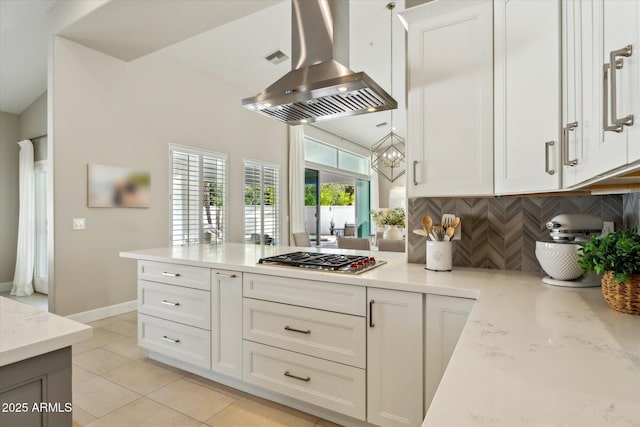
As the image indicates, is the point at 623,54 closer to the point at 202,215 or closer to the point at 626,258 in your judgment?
the point at 626,258

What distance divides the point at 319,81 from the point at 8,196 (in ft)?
19.0

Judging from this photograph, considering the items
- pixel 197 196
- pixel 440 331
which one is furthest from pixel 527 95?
pixel 197 196

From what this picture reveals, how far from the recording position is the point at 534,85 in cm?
148

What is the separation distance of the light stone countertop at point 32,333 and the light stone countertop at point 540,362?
932mm

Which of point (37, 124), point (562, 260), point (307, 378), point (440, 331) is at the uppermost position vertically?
point (37, 124)

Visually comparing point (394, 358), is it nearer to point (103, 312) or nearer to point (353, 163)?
point (103, 312)

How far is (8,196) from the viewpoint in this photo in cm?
527

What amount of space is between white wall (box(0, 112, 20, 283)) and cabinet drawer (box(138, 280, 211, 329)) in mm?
4270

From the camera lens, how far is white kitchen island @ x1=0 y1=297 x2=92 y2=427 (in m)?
0.85

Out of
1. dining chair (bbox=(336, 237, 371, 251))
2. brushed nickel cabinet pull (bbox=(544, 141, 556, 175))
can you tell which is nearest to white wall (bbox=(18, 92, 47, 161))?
dining chair (bbox=(336, 237, 371, 251))

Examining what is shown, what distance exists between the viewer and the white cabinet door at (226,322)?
7.06ft

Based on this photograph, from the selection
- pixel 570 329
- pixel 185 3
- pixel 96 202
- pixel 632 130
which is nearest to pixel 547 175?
pixel 570 329

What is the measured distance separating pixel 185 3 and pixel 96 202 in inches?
92.3

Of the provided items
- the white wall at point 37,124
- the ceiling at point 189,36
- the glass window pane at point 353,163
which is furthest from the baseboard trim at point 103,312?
the glass window pane at point 353,163
